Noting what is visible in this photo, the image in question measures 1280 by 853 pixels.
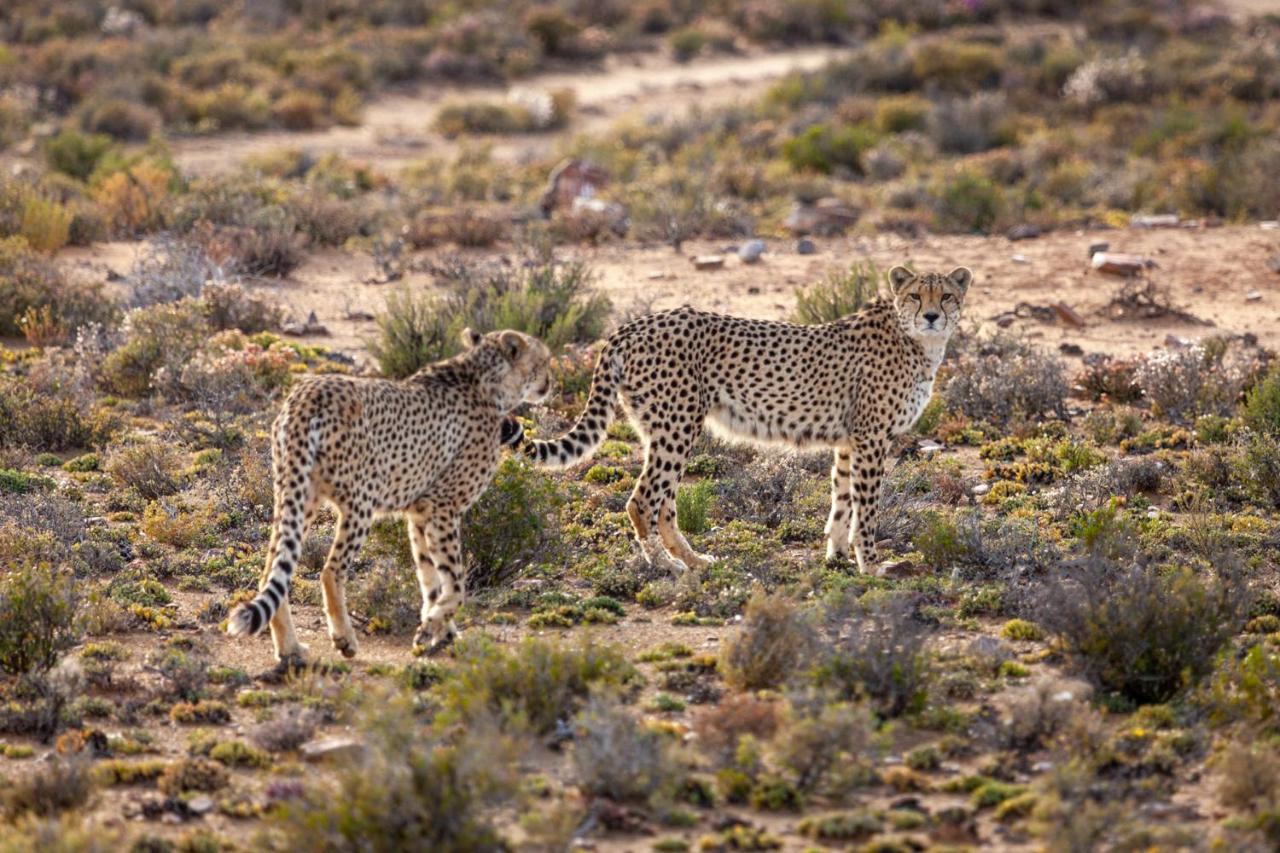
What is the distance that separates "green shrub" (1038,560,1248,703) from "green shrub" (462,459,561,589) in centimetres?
290

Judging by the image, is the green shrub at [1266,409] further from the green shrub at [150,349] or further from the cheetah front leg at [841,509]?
the green shrub at [150,349]

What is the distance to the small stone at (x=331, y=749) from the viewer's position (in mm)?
6855

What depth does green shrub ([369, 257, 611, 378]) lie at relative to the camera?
43.6 feet

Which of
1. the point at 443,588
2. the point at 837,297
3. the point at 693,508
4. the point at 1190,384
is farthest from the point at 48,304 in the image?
the point at 1190,384

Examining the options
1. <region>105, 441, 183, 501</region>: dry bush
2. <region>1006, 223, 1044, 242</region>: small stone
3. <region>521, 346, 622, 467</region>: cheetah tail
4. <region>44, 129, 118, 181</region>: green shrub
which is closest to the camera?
<region>521, 346, 622, 467</region>: cheetah tail

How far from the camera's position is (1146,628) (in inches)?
305

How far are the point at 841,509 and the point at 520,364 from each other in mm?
2265

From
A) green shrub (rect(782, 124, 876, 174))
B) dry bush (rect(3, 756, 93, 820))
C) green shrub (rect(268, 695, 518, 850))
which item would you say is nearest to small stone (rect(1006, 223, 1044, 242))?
green shrub (rect(782, 124, 876, 174))

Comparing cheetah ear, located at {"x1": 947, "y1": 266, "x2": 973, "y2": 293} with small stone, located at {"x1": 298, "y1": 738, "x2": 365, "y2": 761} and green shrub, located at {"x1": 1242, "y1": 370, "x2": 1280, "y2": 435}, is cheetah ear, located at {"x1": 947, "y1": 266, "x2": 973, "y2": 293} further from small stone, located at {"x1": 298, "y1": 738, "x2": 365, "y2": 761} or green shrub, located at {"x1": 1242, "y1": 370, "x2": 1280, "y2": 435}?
small stone, located at {"x1": 298, "y1": 738, "x2": 365, "y2": 761}

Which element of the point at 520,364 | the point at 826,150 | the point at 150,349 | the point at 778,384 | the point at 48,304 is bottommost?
the point at 150,349

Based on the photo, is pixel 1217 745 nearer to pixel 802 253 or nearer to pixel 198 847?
pixel 198 847

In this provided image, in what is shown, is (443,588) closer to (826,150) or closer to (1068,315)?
(1068,315)

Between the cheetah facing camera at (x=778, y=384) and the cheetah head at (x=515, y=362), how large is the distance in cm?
49

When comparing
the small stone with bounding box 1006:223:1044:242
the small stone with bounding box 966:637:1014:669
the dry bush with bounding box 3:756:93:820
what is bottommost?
the small stone with bounding box 966:637:1014:669
